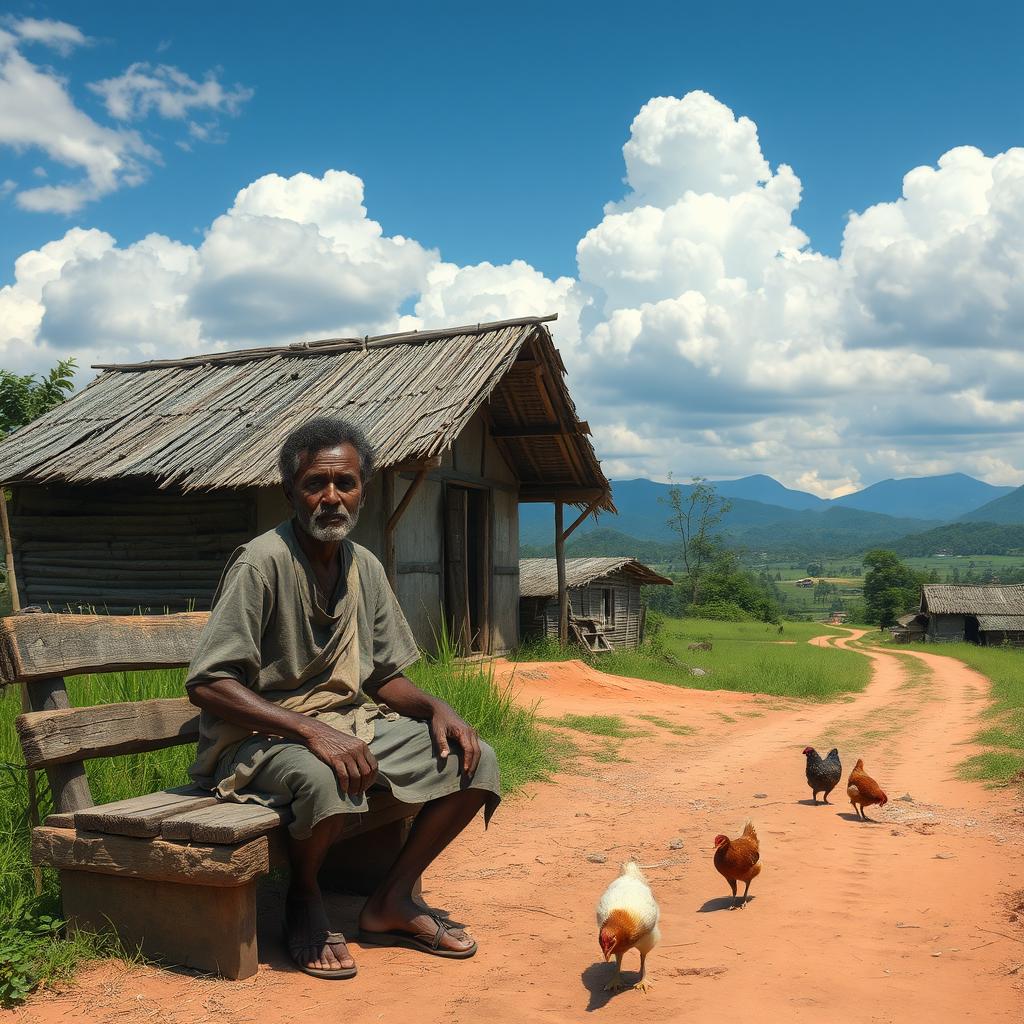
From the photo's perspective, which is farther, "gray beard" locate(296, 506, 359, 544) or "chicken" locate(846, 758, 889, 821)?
"chicken" locate(846, 758, 889, 821)

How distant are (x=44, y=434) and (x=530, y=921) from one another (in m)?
11.6

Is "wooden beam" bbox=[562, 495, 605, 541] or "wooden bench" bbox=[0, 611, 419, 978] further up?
"wooden beam" bbox=[562, 495, 605, 541]

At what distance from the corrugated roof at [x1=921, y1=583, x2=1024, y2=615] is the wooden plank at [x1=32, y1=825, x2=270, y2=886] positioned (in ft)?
155

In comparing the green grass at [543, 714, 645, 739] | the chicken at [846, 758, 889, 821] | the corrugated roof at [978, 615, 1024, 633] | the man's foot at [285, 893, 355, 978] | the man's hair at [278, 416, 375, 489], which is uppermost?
the man's hair at [278, 416, 375, 489]

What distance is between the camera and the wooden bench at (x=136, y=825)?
125 inches

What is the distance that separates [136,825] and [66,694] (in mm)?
727

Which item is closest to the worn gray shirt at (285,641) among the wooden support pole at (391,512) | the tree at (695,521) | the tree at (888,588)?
the wooden support pole at (391,512)

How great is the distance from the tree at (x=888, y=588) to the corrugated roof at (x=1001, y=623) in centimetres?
1593

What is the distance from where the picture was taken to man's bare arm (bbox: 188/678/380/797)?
10.7ft

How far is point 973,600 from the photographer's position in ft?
150

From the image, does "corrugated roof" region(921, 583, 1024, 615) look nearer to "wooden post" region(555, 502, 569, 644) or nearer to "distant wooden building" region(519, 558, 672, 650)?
"distant wooden building" region(519, 558, 672, 650)

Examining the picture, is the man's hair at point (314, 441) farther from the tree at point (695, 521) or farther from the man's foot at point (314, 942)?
the tree at point (695, 521)

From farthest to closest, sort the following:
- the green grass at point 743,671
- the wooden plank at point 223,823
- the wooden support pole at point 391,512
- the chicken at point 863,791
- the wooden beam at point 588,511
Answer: the wooden beam at point 588,511, the green grass at point 743,671, the wooden support pole at point 391,512, the chicken at point 863,791, the wooden plank at point 223,823

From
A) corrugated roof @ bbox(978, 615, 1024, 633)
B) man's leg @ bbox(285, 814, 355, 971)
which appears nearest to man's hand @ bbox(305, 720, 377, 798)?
man's leg @ bbox(285, 814, 355, 971)
